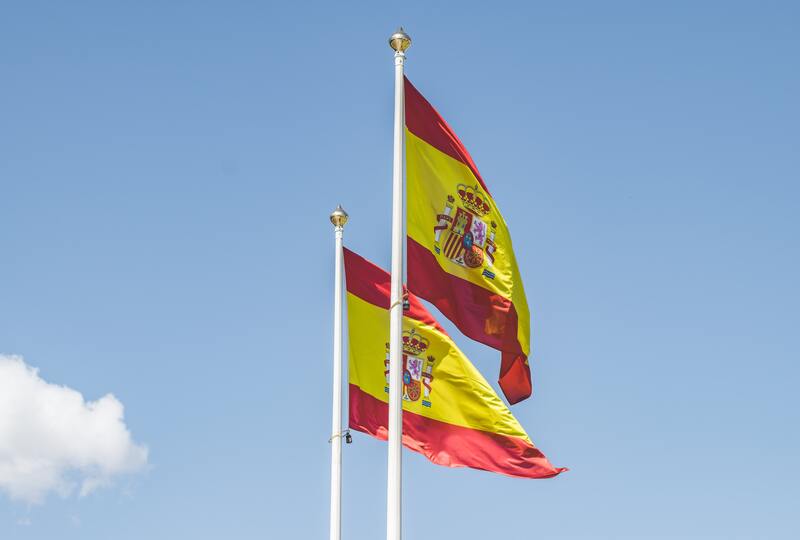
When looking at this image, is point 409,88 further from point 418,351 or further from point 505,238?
point 418,351

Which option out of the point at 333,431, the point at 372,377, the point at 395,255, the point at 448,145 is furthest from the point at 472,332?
the point at 333,431

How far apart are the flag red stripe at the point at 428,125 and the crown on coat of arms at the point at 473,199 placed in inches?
15.2

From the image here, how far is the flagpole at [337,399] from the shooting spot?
20.9m

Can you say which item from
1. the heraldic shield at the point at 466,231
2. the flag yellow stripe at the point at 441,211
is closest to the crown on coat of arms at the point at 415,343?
the flag yellow stripe at the point at 441,211

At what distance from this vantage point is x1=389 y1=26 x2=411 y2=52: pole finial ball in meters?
16.5

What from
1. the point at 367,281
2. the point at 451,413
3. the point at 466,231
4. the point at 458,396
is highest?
the point at 367,281

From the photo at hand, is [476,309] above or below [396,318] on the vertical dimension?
above

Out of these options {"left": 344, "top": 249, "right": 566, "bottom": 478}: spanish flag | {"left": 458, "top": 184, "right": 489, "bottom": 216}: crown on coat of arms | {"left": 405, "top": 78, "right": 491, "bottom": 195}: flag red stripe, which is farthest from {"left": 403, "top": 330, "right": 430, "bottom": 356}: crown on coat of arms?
{"left": 405, "top": 78, "right": 491, "bottom": 195}: flag red stripe

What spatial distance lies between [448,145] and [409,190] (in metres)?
1.05

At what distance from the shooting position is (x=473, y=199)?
16.6 meters

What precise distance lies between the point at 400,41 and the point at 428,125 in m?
1.31

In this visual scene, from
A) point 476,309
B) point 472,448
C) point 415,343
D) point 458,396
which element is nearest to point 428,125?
point 476,309

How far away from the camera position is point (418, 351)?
17.8 metres

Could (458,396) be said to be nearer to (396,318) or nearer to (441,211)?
(396,318)
